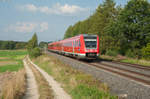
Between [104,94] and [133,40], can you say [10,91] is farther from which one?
[133,40]

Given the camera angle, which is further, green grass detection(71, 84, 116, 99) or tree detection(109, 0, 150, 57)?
tree detection(109, 0, 150, 57)

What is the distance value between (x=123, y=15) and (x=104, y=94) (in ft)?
82.1

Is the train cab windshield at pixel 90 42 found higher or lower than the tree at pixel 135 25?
lower

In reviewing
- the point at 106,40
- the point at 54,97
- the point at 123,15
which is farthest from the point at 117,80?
the point at 106,40

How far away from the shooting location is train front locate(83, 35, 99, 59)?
18.3 metres

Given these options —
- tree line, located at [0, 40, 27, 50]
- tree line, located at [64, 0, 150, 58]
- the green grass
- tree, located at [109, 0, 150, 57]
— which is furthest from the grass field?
tree line, located at [0, 40, 27, 50]

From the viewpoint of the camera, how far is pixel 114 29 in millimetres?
29906

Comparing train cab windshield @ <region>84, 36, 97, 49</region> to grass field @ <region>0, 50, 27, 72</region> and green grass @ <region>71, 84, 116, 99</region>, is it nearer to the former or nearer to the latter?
green grass @ <region>71, 84, 116, 99</region>

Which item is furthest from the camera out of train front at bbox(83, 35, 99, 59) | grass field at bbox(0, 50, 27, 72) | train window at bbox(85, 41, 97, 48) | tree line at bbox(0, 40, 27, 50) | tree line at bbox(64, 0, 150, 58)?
tree line at bbox(0, 40, 27, 50)

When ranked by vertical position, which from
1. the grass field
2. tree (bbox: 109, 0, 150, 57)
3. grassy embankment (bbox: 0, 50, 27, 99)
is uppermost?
tree (bbox: 109, 0, 150, 57)

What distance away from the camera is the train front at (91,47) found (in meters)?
18.3

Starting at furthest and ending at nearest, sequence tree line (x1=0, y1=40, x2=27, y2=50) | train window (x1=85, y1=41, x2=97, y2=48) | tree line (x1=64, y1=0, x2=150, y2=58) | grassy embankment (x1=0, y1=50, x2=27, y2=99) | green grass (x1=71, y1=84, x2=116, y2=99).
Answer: tree line (x1=0, y1=40, x2=27, y2=50) < tree line (x1=64, y1=0, x2=150, y2=58) < train window (x1=85, y1=41, x2=97, y2=48) < grassy embankment (x1=0, y1=50, x2=27, y2=99) < green grass (x1=71, y1=84, x2=116, y2=99)

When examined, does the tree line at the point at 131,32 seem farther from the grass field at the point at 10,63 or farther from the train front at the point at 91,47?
the grass field at the point at 10,63

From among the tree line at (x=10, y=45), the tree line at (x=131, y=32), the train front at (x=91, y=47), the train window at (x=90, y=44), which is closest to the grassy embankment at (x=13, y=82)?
the train front at (x=91, y=47)
